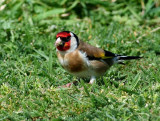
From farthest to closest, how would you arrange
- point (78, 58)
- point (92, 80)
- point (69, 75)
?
point (69, 75) < point (92, 80) < point (78, 58)

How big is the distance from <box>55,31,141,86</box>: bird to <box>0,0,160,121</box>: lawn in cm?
17

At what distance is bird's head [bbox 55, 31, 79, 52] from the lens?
4762mm

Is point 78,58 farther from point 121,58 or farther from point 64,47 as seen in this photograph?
point 121,58

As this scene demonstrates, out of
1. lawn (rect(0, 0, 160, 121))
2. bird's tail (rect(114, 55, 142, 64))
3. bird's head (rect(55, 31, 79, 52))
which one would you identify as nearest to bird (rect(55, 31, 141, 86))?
bird's head (rect(55, 31, 79, 52))

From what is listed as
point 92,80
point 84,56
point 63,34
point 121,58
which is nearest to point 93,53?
Result: point 84,56

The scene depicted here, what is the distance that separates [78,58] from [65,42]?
0.29 m

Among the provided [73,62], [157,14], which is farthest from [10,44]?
[157,14]

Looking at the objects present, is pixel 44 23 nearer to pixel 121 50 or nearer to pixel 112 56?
pixel 121 50

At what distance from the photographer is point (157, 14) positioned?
7.81m

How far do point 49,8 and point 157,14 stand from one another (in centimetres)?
240

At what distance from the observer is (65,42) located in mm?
4805

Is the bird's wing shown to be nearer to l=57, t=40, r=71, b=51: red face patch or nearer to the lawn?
l=57, t=40, r=71, b=51: red face patch

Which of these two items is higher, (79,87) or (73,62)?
(73,62)

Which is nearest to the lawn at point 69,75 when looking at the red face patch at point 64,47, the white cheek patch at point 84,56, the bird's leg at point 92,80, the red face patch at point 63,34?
the bird's leg at point 92,80
